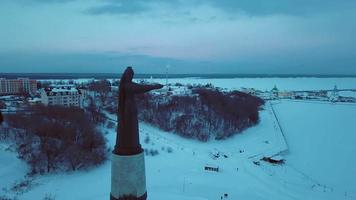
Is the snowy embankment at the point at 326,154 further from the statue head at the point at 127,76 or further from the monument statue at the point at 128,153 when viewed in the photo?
the statue head at the point at 127,76

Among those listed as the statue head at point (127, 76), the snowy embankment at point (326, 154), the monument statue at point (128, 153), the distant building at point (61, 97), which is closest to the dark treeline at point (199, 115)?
the snowy embankment at point (326, 154)

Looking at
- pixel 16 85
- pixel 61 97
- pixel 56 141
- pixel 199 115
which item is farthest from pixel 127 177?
pixel 16 85

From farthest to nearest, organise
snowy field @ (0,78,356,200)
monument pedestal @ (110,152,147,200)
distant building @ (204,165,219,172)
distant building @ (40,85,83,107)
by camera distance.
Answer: distant building @ (40,85,83,107), distant building @ (204,165,219,172), snowy field @ (0,78,356,200), monument pedestal @ (110,152,147,200)

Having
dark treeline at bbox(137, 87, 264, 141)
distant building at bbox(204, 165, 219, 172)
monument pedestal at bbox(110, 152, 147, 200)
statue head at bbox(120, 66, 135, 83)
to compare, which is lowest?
distant building at bbox(204, 165, 219, 172)

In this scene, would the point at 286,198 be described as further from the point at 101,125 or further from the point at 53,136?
the point at 101,125

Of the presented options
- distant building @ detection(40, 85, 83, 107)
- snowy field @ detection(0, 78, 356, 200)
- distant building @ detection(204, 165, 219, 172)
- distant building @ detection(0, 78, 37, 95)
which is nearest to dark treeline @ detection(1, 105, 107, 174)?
snowy field @ detection(0, 78, 356, 200)

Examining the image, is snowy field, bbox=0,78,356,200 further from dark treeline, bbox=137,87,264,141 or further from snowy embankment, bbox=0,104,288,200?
dark treeline, bbox=137,87,264,141

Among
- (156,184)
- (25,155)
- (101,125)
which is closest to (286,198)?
(156,184)
